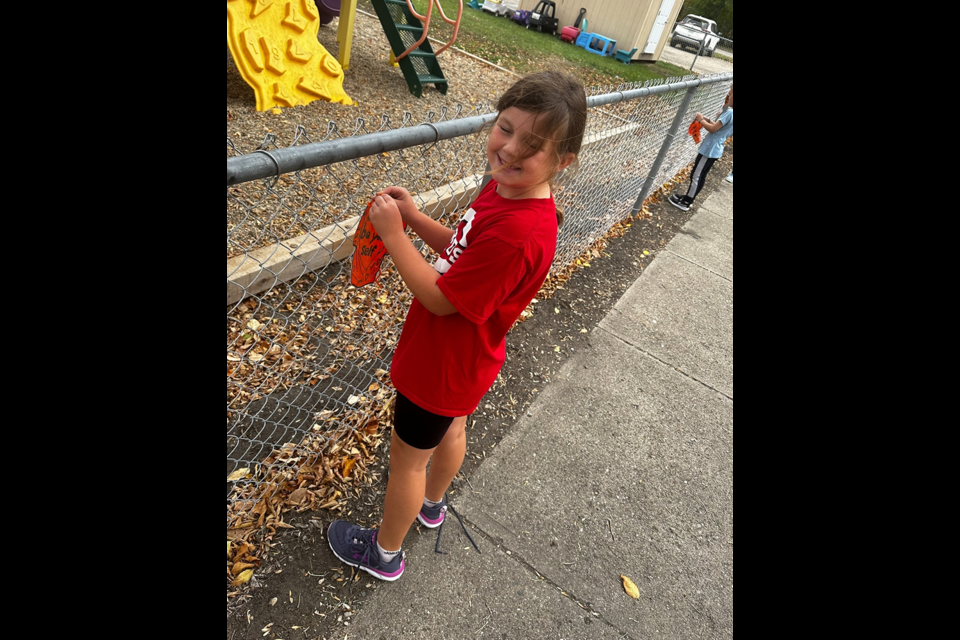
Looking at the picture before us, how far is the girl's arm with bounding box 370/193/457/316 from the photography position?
145 cm

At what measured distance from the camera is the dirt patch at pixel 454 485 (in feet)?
6.68

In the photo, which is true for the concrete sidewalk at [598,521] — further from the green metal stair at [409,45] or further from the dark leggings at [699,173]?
the green metal stair at [409,45]

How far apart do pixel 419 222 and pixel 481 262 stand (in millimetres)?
423

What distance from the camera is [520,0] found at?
19766 millimetres

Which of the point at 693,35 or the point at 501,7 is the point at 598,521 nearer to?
the point at 501,7

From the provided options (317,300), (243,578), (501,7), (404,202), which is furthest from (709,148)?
(501,7)

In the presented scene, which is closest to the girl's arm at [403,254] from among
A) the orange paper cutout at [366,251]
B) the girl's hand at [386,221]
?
the girl's hand at [386,221]

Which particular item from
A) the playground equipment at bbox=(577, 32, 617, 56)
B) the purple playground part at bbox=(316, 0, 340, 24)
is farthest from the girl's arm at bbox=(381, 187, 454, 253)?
the playground equipment at bbox=(577, 32, 617, 56)

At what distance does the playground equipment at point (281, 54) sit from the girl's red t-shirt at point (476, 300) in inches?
172

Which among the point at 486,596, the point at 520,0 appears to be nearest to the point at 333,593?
the point at 486,596

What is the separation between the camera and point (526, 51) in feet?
44.9

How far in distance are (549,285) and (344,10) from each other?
4606 mm

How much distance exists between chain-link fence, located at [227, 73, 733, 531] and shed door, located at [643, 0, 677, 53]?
1623cm

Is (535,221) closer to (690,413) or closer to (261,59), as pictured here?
(690,413)
